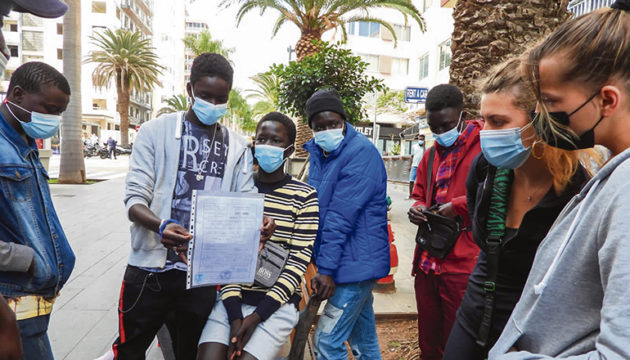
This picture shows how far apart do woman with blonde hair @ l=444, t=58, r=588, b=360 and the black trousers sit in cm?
132

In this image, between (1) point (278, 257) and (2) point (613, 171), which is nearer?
(2) point (613, 171)

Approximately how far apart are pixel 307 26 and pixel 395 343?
9.76 metres

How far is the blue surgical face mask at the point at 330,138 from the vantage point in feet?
8.43

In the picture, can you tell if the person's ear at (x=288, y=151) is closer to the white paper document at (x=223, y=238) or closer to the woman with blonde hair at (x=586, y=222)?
the white paper document at (x=223, y=238)

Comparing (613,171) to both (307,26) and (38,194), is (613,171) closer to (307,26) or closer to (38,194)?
(38,194)

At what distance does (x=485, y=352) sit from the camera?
5.49 ft

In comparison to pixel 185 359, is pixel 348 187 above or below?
above

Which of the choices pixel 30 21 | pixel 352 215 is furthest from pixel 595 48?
pixel 30 21

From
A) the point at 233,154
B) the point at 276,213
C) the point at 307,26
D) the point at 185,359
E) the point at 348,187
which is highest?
the point at 307,26

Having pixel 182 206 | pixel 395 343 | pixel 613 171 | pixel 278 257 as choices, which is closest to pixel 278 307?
pixel 278 257

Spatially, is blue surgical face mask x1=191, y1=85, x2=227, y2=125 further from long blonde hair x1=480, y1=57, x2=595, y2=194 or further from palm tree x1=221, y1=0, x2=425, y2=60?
palm tree x1=221, y1=0, x2=425, y2=60

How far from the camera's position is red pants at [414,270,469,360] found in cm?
228

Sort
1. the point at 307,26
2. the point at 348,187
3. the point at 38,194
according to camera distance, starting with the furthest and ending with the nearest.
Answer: the point at 307,26, the point at 348,187, the point at 38,194

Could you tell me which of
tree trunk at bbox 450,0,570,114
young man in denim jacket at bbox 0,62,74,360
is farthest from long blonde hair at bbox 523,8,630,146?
tree trunk at bbox 450,0,570,114
